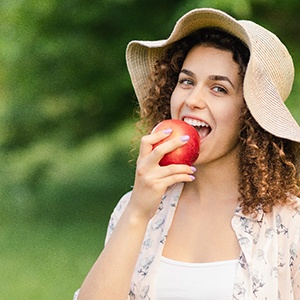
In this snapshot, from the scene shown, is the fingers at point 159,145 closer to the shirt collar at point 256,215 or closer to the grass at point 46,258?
the shirt collar at point 256,215

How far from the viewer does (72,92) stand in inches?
161

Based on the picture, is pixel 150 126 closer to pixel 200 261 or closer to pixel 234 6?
pixel 200 261

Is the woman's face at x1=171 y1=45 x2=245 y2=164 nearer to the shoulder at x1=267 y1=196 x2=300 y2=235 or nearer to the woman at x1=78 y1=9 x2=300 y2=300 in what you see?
the woman at x1=78 y1=9 x2=300 y2=300

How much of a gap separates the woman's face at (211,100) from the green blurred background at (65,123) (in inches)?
52.3

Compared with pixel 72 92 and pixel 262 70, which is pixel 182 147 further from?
pixel 72 92

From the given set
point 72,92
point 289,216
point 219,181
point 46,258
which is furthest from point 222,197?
point 46,258

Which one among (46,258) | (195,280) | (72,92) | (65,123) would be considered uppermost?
(195,280)

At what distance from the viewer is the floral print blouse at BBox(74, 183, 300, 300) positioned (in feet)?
7.24

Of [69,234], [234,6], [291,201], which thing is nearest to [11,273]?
[69,234]

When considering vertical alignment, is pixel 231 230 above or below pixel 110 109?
above

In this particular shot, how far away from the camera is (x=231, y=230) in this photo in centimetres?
232

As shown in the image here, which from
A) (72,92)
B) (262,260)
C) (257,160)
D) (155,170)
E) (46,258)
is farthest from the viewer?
(46,258)

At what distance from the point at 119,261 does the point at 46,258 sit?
2.16m

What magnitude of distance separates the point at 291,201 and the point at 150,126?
0.47 meters
